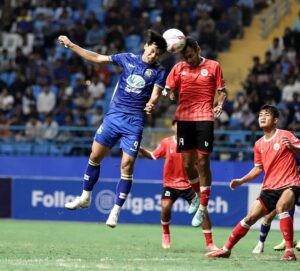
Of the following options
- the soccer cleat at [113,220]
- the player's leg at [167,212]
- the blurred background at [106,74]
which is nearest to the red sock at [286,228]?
the soccer cleat at [113,220]

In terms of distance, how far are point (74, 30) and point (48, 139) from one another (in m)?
5.70

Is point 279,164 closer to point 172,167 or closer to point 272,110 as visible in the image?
point 272,110

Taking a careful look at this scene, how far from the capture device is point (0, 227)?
20.7 metres

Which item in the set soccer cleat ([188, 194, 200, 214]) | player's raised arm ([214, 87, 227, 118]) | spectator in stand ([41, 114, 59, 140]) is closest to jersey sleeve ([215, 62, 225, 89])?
player's raised arm ([214, 87, 227, 118])

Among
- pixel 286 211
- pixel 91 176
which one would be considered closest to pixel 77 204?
pixel 91 176

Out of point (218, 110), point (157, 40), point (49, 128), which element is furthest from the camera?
point (49, 128)

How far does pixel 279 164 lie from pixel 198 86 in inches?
79.7

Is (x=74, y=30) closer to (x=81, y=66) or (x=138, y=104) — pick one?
(x=81, y=66)

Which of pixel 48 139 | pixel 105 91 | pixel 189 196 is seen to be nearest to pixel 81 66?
pixel 105 91

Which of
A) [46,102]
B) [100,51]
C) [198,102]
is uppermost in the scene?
[100,51]

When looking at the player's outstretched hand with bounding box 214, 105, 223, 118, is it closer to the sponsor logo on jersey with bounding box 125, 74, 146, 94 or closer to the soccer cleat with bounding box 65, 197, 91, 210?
the sponsor logo on jersey with bounding box 125, 74, 146, 94

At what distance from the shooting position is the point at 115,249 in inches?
604

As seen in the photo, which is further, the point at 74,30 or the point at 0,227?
the point at 74,30

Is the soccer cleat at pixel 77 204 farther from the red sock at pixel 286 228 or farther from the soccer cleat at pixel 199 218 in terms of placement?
the red sock at pixel 286 228
